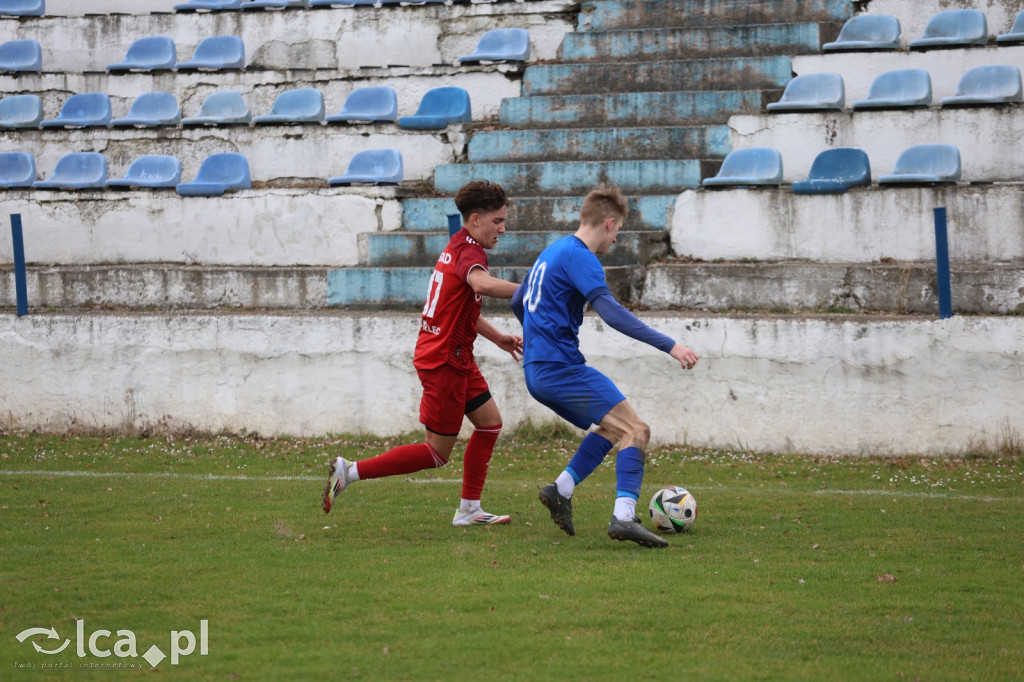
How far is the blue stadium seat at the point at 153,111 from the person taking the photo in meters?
16.8

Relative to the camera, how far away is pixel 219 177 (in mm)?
15297

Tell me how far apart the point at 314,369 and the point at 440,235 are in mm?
2436

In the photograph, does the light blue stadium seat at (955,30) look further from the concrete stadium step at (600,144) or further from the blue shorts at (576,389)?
the blue shorts at (576,389)

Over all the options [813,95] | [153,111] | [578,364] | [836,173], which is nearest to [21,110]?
[153,111]

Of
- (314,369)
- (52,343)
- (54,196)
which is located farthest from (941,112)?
(54,196)

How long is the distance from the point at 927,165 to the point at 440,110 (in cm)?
646

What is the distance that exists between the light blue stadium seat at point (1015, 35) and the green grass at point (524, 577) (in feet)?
20.2

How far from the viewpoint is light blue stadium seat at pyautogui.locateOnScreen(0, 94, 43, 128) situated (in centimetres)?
1764

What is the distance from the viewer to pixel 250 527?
7.57 m

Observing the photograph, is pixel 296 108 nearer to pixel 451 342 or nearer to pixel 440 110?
pixel 440 110

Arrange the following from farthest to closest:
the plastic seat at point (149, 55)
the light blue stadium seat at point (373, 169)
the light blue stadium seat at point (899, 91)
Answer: the plastic seat at point (149, 55), the light blue stadium seat at point (373, 169), the light blue stadium seat at point (899, 91)

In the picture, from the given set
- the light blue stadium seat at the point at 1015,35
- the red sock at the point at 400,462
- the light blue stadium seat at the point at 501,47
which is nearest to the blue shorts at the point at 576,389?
the red sock at the point at 400,462

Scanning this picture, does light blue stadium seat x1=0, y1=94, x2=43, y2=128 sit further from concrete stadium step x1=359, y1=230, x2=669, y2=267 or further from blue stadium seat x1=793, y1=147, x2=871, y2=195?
blue stadium seat x1=793, y1=147, x2=871, y2=195

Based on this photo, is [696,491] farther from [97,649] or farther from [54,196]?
[54,196]
